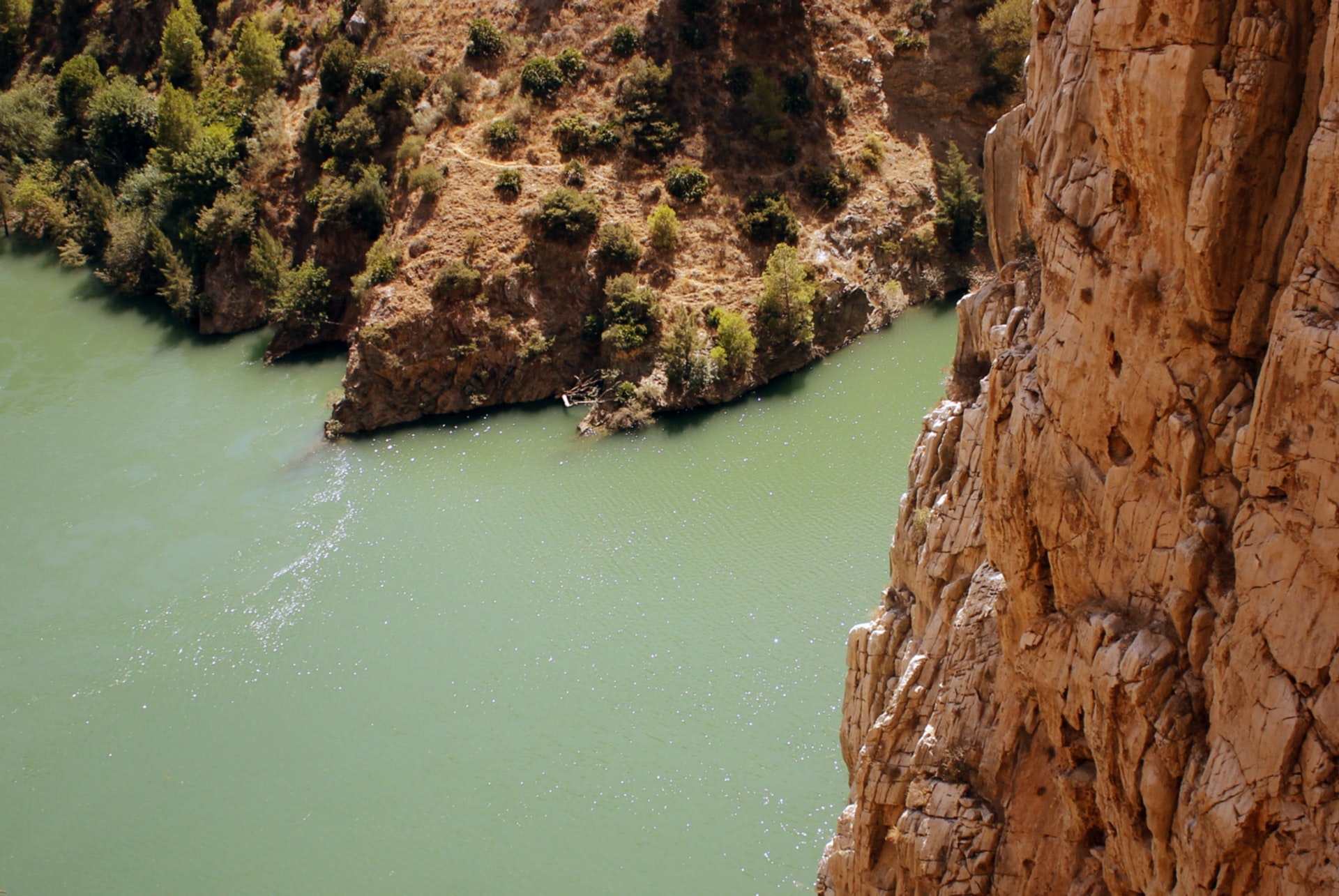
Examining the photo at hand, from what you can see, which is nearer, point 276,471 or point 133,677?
point 133,677

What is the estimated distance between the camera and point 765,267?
39.3m

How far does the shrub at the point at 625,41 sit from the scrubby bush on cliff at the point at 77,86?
22694 millimetres

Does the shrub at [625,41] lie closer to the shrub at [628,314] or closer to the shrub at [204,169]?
the shrub at [628,314]

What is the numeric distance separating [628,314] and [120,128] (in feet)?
80.9

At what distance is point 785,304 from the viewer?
37.8 meters

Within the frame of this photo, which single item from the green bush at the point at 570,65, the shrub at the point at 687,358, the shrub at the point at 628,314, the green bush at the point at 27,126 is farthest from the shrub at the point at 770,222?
the green bush at the point at 27,126

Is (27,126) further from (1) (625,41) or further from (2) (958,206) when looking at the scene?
(2) (958,206)

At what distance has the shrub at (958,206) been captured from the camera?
135 feet

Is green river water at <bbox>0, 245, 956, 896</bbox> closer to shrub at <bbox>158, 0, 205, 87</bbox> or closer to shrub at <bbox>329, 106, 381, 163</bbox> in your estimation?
shrub at <bbox>329, 106, 381, 163</bbox>

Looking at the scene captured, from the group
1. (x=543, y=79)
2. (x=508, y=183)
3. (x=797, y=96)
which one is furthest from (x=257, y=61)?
(x=797, y=96)

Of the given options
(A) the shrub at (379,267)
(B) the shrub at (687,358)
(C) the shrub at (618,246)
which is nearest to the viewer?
(B) the shrub at (687,358)

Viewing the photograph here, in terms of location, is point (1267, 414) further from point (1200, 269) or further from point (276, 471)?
point (276, 471)

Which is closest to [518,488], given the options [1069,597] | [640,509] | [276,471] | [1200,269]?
[640,509]

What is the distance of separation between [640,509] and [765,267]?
426 inches
